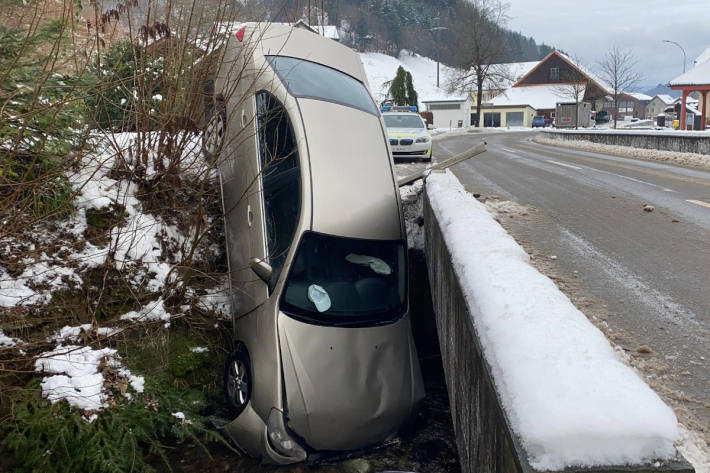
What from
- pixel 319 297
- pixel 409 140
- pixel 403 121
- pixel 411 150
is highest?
pixel 403 121

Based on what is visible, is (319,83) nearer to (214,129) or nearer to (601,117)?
(214,129)

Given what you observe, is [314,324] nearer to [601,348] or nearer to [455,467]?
[455,467]

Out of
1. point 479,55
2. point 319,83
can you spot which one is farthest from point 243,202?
point 479,55

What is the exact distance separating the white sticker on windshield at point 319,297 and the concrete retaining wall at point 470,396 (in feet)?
3.27

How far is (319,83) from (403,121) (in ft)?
39.2

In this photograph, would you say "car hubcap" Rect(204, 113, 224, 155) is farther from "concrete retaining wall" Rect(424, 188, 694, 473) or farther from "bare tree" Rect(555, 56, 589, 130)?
"bare tree" Rect(555, 56, 589, 130)

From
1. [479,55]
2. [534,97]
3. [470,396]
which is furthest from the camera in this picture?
[534,97]

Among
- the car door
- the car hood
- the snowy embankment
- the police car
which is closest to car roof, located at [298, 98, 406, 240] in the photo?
the car door

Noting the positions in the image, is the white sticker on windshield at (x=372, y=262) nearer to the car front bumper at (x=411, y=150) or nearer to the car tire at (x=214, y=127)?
the car tire at (x=214, y=127)

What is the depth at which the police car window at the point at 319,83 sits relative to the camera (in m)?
6.19

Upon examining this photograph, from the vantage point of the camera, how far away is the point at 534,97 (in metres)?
81.4

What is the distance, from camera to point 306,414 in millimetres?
4695

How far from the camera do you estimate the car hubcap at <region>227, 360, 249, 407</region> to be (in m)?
5.27

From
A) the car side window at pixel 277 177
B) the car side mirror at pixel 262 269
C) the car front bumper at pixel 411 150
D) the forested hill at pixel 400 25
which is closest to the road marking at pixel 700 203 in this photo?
the car side window at pixel 277 177
